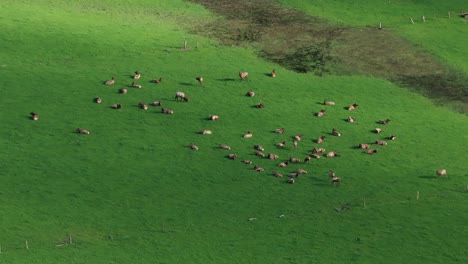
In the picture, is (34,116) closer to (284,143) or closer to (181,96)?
(181,96)

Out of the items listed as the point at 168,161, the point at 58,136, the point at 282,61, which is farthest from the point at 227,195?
the point at 282,61

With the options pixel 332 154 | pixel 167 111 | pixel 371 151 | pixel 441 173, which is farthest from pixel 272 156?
pixel 441 173

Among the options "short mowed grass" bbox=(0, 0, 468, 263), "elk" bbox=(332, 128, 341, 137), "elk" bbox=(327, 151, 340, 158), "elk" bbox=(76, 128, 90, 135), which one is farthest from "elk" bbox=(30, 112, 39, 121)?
"elk" bbox=(332, 128, 341, 137)

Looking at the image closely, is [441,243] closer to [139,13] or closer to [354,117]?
[354,117]

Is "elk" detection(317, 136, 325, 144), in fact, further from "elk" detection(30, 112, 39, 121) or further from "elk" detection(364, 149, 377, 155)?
"elk" detection(30, 112, 39, 121)

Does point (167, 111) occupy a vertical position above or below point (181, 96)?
below

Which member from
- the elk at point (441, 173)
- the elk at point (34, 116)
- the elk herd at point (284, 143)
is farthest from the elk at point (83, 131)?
the elk at point (441, 173)
